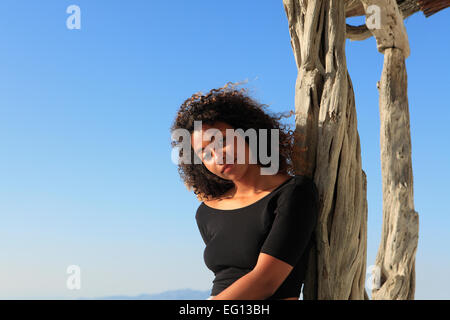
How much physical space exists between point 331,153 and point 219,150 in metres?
0.52

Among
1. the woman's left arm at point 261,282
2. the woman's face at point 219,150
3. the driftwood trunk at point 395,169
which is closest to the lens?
the woman's left arm at point 261,282

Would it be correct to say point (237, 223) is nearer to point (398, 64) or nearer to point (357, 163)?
point (357, 163)

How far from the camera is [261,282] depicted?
1.63 meters

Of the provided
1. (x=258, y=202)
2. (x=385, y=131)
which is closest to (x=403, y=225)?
(x=385, y=131)

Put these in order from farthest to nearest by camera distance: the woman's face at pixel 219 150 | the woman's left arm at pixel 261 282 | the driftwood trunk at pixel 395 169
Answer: the driftwood trunk at pixel 395 169 < the woman's face at pixel 219 150 < the woman's left arm at pixel 261 282

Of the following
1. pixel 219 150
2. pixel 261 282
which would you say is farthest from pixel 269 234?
pixel 219 150

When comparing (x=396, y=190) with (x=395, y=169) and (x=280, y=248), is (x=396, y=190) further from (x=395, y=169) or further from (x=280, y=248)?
(x=280, y=248)

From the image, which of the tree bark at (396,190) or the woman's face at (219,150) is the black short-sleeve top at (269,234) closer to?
the woman's face at (219,150)

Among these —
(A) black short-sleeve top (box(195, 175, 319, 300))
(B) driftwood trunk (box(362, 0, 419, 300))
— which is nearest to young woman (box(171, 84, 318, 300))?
(A) black short-sleeve top (box(195, 175, 319, 300))

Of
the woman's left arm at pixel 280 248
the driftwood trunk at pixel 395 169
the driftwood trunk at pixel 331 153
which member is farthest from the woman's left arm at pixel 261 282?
the driftwood trunk at pixel 395 169

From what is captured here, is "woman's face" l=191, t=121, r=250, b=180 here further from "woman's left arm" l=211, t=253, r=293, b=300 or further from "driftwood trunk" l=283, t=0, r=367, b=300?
"woman's left arm" l=211, t=253, r=293, b=300

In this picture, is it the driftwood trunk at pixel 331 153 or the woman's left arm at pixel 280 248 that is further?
the driftwood trunk at pixel 331 153

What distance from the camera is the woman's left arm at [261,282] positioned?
1.62 metres
